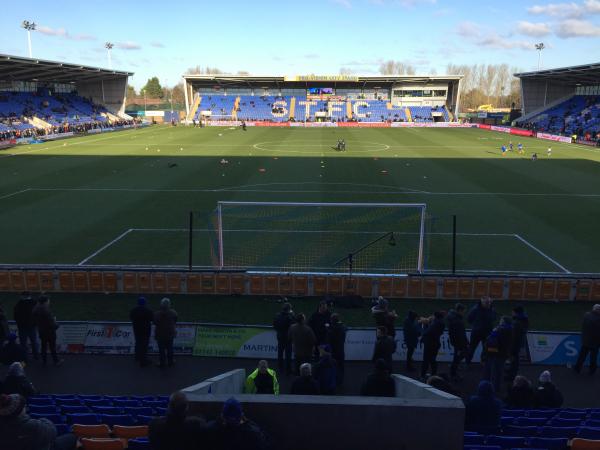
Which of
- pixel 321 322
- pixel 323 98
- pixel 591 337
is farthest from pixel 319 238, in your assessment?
pixel 323 98

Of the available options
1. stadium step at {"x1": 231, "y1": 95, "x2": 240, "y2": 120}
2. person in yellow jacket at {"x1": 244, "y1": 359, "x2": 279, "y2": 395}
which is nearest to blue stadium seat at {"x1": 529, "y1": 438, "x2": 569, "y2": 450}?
person in yellow jacket at {"x1": 244, "y1": 359, "x2": 279, "y2": 395}

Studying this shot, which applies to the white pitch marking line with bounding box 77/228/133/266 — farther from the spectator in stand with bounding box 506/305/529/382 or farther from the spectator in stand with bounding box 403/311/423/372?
the spectator in stand with bounding box 506/305/529/382

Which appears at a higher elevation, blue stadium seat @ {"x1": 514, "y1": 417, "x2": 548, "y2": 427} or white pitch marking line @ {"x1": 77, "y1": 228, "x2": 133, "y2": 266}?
blue stadium seat @ {"x1": 514, "y1": 417, "x2": 548, "y2": 427}

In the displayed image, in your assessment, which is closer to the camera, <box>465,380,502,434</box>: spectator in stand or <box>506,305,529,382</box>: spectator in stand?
<box>465,380,502,434</box>: spectator in stand

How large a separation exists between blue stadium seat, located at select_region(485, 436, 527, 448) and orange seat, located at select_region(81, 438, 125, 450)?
4170mm

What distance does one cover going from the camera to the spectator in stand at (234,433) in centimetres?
446

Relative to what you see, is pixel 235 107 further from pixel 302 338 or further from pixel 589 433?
pixel 589 433

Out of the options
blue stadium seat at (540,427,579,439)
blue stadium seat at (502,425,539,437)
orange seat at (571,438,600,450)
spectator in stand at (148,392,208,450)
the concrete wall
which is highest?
spectator in stand at (148,392,208,450)

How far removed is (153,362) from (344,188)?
68.4 feet

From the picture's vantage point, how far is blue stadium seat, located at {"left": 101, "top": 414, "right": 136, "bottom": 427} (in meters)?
6.29

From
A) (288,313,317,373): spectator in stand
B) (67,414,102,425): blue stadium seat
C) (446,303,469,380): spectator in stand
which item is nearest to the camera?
(67,414,102,425): blue stadium seat

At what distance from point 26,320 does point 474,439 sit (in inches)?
354

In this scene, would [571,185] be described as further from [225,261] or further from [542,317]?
[225,261]

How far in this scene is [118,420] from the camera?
632cm
